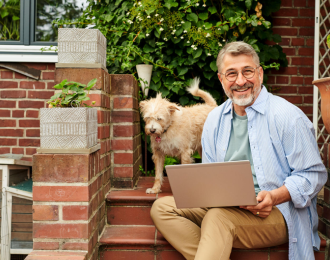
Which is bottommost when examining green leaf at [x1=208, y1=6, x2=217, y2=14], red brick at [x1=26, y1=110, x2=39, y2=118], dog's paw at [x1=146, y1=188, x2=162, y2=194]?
dog's paw at [x1=146, y1=188, x2=162, y2=194]

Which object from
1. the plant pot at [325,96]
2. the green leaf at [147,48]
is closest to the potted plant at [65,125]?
the plant pot at [325,96]

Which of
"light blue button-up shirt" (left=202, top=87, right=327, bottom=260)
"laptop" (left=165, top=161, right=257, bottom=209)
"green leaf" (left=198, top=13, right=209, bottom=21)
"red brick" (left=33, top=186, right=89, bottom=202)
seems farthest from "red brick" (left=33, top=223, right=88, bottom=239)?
"green leaf" (left=198, top=13, right=209, bottom=21)

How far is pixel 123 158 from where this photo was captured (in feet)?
10.1

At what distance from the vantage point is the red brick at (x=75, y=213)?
2100 millimetres

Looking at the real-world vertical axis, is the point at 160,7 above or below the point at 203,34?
above

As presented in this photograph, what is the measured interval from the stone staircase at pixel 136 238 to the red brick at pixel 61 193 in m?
0.52

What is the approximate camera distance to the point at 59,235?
2.10 metres

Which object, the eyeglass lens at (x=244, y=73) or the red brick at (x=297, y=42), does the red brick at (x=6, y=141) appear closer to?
the eyeglass lens at (x=244, y=73)

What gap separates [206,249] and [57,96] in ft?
4.29

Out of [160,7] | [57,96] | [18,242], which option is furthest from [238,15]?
[18,242]

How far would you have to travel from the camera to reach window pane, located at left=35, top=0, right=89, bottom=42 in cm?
420

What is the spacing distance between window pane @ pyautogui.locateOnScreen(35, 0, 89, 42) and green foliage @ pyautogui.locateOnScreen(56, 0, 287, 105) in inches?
11.7

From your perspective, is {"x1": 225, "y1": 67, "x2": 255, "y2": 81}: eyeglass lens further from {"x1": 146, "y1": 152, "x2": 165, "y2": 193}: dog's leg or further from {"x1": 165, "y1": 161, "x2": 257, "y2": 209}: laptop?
{"x1": 146, "y1": 152, "x2": 165, "y2": 193}: dog's leg

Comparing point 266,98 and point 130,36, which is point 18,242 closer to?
point 130,36
